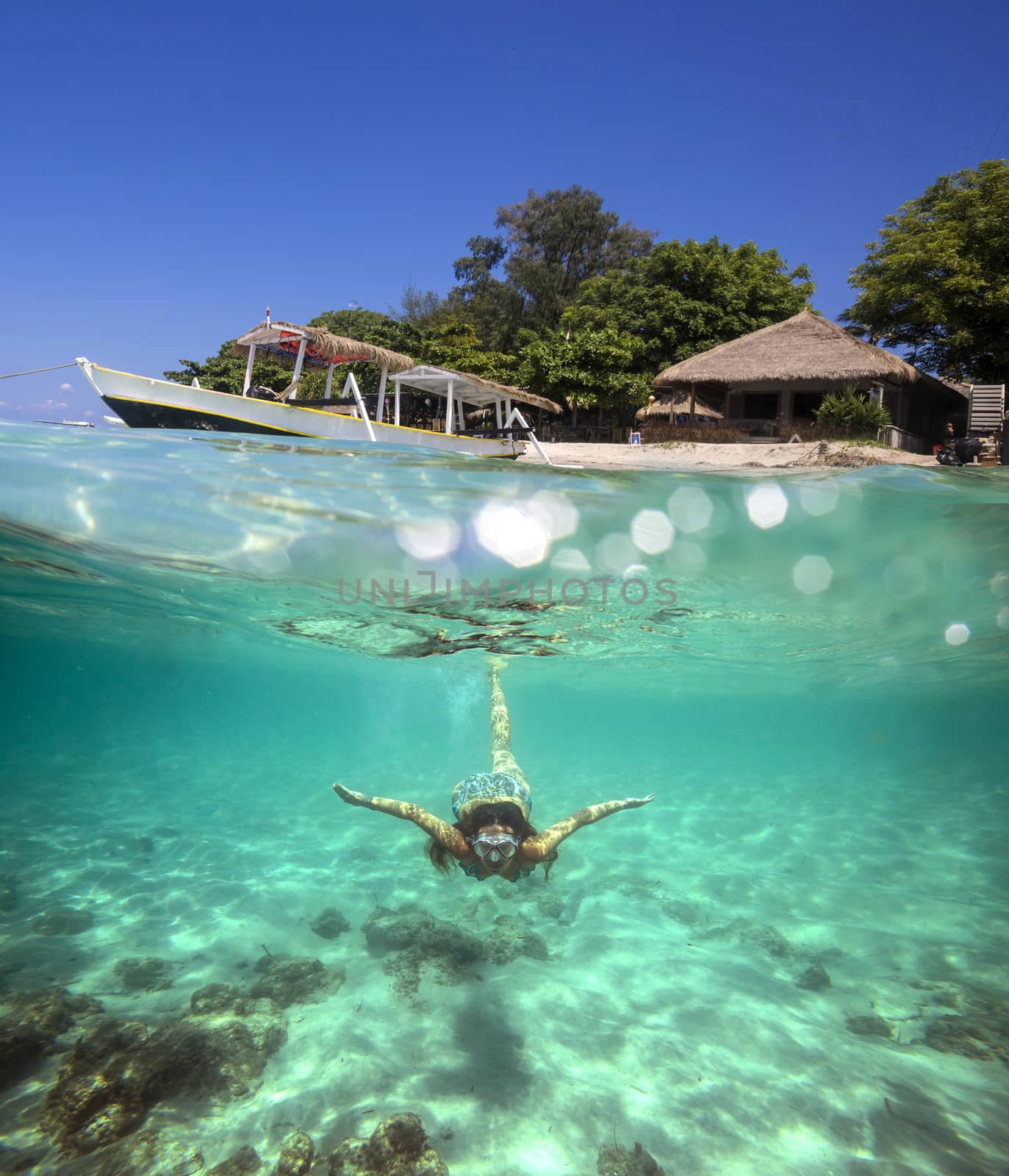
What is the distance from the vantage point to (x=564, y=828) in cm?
776

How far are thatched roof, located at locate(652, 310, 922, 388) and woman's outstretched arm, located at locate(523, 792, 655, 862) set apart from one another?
896 inches

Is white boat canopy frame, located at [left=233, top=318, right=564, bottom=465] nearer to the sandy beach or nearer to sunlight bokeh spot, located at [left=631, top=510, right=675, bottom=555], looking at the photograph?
the sandy beach

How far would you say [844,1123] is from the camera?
5.02 metres

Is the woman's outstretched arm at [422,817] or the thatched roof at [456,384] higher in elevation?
the thatched roof at [456,384]

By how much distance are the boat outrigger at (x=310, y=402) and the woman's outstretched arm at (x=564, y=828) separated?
6.45m

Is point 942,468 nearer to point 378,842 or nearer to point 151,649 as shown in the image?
point 378,842

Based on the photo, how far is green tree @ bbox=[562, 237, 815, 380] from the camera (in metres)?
32.1

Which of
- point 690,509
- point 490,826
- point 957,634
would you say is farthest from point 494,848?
point 957,634

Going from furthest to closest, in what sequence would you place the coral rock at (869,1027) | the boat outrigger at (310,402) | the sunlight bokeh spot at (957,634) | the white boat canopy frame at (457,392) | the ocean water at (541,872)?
the white boat canopy frame at (457,392) → the boat outrigger at (310,402) → the sunlight bokeh spot at (957,634) → the coral rock at (869,1027) → the ocean water at (541,872)

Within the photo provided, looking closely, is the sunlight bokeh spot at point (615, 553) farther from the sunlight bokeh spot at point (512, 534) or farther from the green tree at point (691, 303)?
the green tree at point (691, 303)

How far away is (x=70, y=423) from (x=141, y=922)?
6.76m

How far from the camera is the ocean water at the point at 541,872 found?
5.09 m

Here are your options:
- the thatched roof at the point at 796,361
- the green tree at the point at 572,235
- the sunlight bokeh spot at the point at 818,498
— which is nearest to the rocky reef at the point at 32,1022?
the sunlight bokeh spot at the point at 818,498

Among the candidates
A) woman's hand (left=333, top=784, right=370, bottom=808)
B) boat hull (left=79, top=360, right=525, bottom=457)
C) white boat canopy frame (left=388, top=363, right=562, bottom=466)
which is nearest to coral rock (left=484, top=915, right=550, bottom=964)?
woman's hand (left=333, top=784, right=370, bottom=808)
